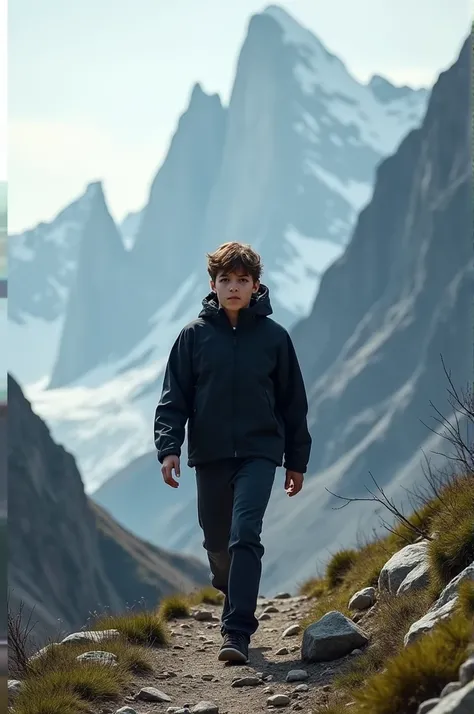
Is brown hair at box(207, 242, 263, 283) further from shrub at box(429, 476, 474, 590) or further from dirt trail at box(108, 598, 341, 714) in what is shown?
dirt trail at box(108, 598, 341, 714)

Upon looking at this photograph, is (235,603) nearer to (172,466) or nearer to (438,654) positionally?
(172,466)

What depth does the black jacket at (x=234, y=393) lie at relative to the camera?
7.77m

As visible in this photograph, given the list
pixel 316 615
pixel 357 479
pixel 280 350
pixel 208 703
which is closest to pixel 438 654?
pixel 208 703

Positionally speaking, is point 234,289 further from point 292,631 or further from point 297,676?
point 292,631

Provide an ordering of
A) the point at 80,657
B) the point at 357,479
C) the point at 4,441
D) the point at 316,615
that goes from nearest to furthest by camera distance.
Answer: the point at 4,441 < the point at 80,657 < the point at 316,615 < the point at 357,479

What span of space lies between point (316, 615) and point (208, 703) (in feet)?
9.79

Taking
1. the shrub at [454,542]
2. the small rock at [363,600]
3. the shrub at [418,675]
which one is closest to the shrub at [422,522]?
the small rock at [363,600]

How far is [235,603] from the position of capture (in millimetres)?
7582

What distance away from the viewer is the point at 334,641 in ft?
24.9

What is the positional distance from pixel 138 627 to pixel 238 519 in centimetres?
161

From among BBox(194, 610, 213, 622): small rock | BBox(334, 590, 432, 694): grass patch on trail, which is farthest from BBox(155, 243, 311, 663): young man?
BBox(194, 610, 213, 622): small rock

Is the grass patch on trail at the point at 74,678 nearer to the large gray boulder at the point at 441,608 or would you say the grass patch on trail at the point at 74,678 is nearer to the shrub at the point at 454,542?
the large gray boulder at the point at 441,608

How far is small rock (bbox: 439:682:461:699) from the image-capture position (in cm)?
455

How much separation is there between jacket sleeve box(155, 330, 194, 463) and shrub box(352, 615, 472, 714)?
297 cm
